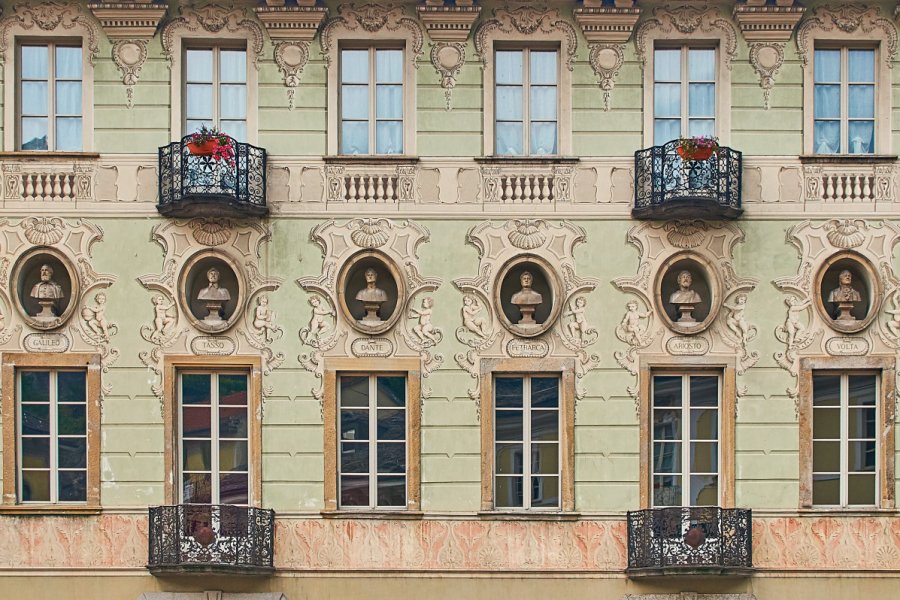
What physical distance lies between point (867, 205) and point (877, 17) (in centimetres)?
319

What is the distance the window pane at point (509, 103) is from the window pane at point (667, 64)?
2351 millimetres

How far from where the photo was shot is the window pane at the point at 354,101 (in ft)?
74.7

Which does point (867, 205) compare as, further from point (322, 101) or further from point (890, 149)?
point (322, 101)

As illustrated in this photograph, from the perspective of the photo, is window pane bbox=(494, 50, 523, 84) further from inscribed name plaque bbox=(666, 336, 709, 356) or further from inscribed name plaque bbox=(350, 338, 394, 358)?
inscribed name plaque bbox=(666, 336, 709, 356)

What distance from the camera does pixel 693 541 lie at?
2131 centimetres

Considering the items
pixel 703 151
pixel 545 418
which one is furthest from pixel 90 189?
pixel 703 151

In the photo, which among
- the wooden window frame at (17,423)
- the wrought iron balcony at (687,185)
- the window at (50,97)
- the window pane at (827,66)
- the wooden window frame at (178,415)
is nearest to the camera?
the wrought iron balcony at (687,185)

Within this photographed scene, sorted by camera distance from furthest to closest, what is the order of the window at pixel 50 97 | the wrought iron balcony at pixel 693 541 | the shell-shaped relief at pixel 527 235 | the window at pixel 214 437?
the window at pixel 50 97 < the shell-shaped relief at pixel 527 235 < the window at pixel 214 437 < the wrought iron balcony at pixel 693 541

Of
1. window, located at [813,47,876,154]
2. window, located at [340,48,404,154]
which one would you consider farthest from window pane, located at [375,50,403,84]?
window, located at [813,47,876,154]

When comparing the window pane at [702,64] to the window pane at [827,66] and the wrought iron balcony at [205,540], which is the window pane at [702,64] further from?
the wrought iron balcony at [205,540]

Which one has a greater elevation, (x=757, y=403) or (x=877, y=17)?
(x=877, y=17)

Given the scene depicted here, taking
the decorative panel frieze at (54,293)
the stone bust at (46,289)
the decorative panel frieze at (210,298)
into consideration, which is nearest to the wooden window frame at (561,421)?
the decorative panel frieze at (210,298)

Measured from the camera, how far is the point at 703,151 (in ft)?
71.0

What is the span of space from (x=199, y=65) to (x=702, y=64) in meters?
8.53
